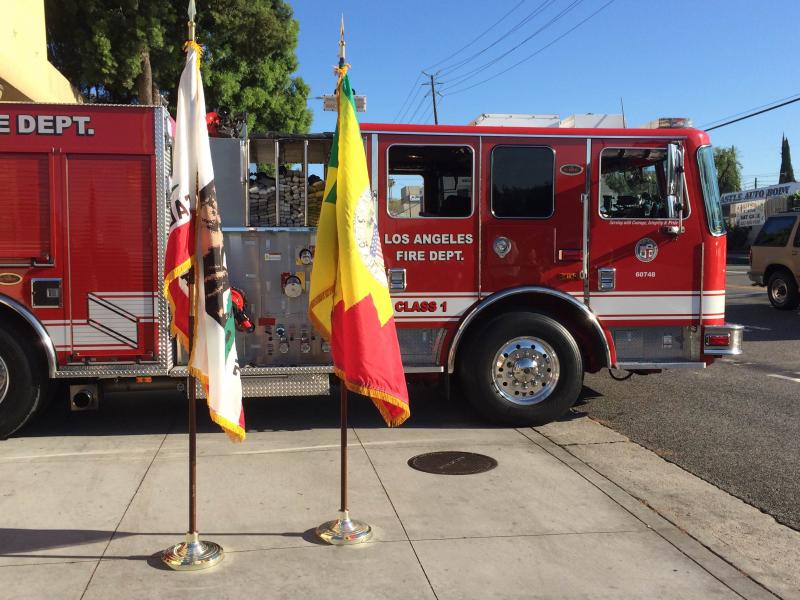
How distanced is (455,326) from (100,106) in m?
3.57

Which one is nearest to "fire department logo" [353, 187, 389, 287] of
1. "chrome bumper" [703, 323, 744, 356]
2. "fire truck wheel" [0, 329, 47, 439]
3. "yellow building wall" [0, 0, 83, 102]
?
"fire truck wheel" [0, 329, 47, 439]

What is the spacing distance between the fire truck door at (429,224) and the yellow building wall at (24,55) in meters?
6.50

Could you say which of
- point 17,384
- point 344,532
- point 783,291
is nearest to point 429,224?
point 344,532

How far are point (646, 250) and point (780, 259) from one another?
12147 mm

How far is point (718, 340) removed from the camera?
6.80 metres

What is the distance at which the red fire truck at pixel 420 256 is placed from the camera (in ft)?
19.9

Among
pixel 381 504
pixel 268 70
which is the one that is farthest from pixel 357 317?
pixel 268 70

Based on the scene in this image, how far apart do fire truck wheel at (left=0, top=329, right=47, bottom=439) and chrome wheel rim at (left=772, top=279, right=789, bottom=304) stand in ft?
53.0

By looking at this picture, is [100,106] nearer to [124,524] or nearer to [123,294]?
[123,294]

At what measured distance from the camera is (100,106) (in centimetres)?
598

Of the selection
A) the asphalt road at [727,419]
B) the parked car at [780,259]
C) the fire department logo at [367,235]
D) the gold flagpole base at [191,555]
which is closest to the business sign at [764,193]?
the parked car at [780,259]

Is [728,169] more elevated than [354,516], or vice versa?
[728,169]

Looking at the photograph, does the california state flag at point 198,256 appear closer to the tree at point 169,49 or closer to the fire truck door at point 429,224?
the fire truck door at point 429,224

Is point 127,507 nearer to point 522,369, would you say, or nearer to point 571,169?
point 522,369
